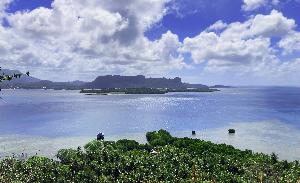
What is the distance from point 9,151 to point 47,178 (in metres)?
58.9

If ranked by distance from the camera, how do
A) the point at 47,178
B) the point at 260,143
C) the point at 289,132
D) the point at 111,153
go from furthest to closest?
the point at 289,132 < the point at 260,143 < the point at 111,153 < the point at 47,178

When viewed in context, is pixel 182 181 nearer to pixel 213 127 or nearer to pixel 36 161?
pixel 36 161

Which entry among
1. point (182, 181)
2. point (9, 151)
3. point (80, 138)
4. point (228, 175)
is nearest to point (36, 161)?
point (182, 181)

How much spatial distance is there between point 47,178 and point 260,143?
92788mm

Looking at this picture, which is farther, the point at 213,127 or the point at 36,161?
the point at 213,127

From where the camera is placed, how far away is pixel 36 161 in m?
87.2

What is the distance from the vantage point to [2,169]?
264ft

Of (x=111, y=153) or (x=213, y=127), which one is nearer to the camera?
(x=111, y=153)

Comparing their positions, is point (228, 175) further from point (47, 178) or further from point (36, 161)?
point (36, 161)

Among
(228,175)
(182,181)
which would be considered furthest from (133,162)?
(228,175)

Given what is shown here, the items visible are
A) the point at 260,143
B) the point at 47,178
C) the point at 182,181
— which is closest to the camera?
the point at 182,181

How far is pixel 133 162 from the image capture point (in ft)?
278

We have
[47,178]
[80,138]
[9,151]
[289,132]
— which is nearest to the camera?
[47,178]

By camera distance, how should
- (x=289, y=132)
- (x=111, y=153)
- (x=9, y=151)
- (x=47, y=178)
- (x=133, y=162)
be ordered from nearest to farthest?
(x=47, y=178)
(x=133, y=162)
(x=111, y=153)
(x=9, y=151)
(x=289, y=132)
